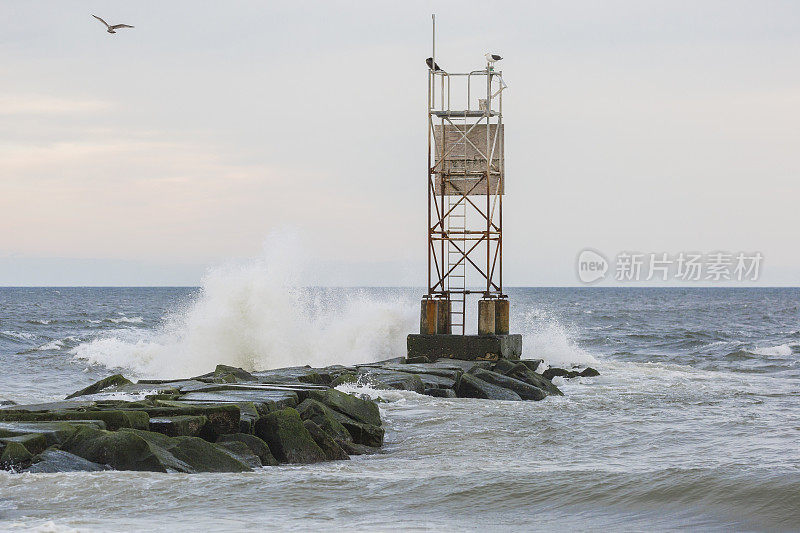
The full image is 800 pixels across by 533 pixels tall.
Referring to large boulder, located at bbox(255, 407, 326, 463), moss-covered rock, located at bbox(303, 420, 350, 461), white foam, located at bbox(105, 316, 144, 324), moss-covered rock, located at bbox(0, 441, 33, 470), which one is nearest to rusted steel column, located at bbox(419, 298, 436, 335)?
moss-covered rock, located at bbox(303, 420, 350, 461)

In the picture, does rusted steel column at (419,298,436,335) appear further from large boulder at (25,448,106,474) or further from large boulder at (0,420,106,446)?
large boulder at (25,448,106,474)

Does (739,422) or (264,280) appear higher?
(264,280)

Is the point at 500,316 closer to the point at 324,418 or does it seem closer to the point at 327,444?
the point at 324,418

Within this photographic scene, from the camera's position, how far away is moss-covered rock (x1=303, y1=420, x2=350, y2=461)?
9281 millimetres

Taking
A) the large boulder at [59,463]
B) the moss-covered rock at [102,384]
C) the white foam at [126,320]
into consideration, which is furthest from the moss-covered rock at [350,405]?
the white foam at [126,320]

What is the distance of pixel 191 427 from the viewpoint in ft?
29.0

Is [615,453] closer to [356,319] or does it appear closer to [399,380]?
[399,380]

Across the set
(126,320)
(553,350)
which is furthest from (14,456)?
(126,320)

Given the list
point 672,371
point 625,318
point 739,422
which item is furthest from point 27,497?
point 625,318

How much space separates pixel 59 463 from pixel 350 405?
12.8 ft

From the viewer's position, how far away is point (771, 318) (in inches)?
2111

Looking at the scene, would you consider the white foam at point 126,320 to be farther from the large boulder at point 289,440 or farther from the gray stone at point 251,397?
the large boulder at point 289,440

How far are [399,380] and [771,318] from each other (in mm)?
44772

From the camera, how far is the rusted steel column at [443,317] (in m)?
18.7
